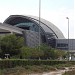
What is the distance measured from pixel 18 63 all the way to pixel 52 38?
3332 inches

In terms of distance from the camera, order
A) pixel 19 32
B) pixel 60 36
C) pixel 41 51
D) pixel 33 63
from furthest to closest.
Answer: pixel 60 36, pixel 19 32, pixel 41 51, pixel 33 63

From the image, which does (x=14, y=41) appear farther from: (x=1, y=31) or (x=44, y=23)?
(x=44, y=23)

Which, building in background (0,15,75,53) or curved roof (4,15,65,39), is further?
curved roof (4,15,65,39)

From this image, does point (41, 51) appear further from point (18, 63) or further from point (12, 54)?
point (18, 63)

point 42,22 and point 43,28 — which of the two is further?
point 42,22

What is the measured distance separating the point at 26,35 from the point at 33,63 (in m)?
57.2

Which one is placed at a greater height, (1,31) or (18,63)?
(1,31)

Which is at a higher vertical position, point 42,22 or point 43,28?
point 42,22

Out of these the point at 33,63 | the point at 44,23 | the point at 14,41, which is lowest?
the point at 33,63

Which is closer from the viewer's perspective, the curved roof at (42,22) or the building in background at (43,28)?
the building in background at (43,28)

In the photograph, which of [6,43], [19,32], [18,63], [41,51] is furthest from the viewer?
[19,32]

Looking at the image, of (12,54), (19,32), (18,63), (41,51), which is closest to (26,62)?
(18,63)

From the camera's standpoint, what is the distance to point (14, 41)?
64.3 m

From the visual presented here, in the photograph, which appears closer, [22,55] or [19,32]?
[22,55]
